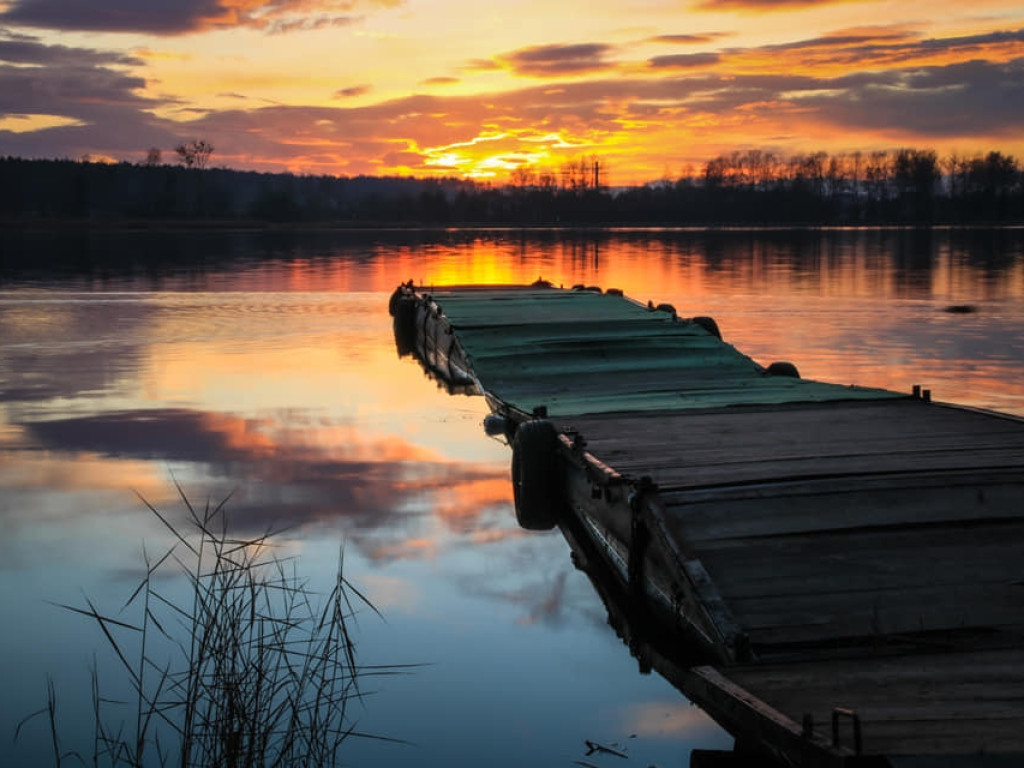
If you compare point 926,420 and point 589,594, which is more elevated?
point 926,420

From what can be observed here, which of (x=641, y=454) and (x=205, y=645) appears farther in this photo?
(x=641, y=454)

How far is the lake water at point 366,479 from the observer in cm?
636

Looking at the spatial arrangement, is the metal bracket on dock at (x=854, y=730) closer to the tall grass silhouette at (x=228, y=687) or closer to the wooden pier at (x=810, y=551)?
the wooden pier at (x=810, y=551)

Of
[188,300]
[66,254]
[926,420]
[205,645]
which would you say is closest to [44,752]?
[205,645]

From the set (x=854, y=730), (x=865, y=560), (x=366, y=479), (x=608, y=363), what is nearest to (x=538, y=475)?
(x=366, y=479)

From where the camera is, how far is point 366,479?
451 inches

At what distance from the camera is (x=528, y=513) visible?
998 centimetres

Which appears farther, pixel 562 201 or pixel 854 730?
pixel 562 201

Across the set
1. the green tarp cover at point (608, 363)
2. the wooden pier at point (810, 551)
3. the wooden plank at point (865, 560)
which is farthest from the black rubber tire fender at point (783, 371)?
the wooden plank at point (865, 560)

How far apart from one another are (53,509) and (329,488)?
8.42 ft

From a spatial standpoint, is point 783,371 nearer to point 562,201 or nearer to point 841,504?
point 841,504

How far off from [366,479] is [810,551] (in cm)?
581

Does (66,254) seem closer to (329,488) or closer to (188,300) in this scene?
(188,300)

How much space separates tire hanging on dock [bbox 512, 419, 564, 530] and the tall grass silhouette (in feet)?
7.78
